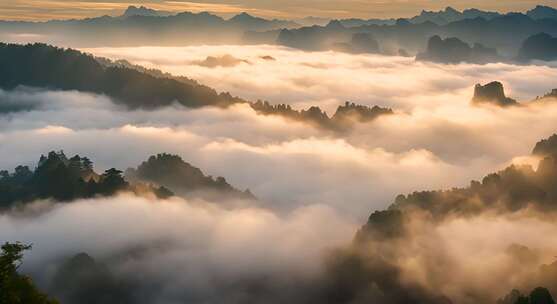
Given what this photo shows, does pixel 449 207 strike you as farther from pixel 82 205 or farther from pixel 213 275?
pixel 82 205

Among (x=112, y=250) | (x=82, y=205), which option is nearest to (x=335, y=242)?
(x=112, y=250)

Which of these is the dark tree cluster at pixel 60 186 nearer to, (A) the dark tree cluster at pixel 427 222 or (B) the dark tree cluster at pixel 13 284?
(A) the dark tree cluster at pixel 427 222

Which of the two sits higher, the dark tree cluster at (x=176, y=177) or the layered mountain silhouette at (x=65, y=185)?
the dark tree cluster at (x=176, y=177)

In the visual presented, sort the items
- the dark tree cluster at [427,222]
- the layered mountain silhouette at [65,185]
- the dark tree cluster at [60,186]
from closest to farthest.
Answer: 1. the dark tree cluster at [427,222]
2. the dark tree cluster at [60,186]
3. the layered mountain silhouette at [65,185]

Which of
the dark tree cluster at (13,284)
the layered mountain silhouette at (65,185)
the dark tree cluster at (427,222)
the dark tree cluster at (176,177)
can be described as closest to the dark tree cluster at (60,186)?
the layered mountain silhouette at (65,185)

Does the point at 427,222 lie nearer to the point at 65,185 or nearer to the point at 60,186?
the point at 65,185

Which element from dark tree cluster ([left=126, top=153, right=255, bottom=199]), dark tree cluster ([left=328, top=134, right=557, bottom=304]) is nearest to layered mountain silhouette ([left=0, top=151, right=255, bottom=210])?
dark tree cluster ([left=126, top=153, right=255, bottom=199])
